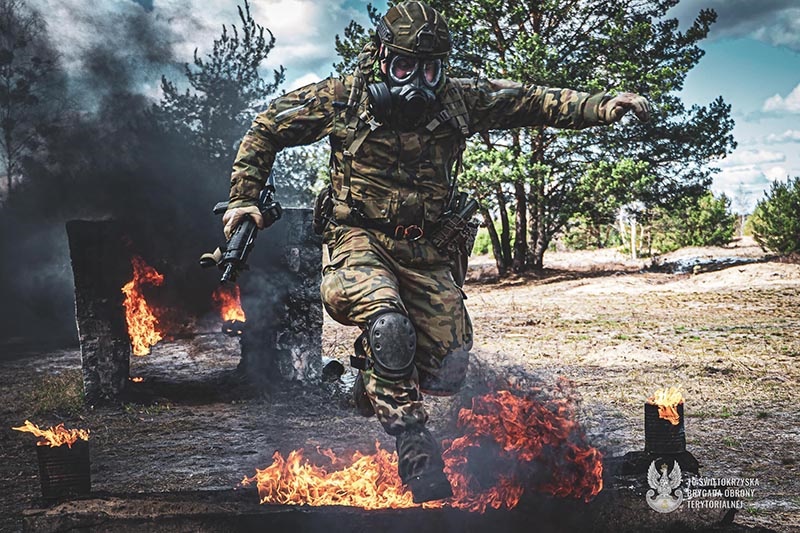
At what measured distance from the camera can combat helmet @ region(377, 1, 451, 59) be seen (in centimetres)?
400

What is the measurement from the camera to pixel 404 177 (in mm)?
4148

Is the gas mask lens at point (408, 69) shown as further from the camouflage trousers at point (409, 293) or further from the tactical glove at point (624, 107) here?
the tactical glove at point (624, 107)

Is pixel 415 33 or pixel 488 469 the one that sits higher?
pixel 415 33

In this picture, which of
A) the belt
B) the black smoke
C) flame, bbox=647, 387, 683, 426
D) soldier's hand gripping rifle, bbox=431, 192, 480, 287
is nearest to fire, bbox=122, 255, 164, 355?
the black smoke

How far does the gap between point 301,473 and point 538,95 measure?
2396 mm

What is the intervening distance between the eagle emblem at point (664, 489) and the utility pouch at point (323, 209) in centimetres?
208

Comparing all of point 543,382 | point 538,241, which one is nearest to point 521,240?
point 538,241

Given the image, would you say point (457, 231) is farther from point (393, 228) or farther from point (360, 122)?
point (360, 122)

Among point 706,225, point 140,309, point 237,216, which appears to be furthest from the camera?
point 706,225

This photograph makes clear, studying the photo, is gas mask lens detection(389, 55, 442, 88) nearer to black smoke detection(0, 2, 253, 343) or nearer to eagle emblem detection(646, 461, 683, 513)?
eagle emblem detection(646, 461, 683, 513)

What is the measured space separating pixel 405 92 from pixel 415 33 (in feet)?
1.03

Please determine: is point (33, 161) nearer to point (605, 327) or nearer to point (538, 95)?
point (605, 327)

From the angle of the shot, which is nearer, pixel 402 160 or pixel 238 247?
pixel 238 247

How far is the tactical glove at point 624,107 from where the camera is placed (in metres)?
4.02
